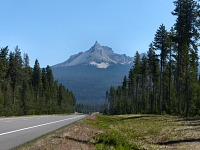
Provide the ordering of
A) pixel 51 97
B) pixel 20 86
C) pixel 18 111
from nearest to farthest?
pixel 18 111, pixel 20 86, pixel 51 97

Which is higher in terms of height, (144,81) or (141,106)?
(144,81)

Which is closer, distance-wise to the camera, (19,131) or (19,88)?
(19,131)

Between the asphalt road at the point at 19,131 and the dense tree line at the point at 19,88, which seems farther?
the dense tree line at the point at 19,88

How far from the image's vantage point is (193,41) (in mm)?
50344

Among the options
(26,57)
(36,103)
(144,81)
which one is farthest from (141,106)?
(26,57)

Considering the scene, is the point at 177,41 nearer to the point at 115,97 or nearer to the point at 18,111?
the point at 18,111

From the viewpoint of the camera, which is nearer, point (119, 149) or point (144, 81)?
point (119, 149)

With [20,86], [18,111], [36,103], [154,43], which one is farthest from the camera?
[36,103]

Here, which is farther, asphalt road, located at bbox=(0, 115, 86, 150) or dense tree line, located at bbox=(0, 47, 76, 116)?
dense tree line, located at bbox=(0, 47, 76, 116)

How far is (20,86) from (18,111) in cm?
1706

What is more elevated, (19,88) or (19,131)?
(19,88)

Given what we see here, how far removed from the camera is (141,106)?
108188mm

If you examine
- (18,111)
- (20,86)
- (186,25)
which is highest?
(186,25)

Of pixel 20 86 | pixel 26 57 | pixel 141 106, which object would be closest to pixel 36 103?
pixel 20 86
